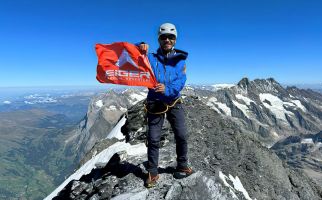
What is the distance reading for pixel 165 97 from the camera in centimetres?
1334

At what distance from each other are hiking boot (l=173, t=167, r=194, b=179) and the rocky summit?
203mm

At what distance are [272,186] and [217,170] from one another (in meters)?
4.70

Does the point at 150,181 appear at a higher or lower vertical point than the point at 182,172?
lower

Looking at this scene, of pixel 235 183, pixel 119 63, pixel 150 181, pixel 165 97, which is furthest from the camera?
pixel 235 183

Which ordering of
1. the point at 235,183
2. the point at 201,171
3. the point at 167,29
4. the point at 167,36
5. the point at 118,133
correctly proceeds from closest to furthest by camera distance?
the point at 167,29
the point at 167,36
the point at 201,171
the point at 235,183
the point at 118,133

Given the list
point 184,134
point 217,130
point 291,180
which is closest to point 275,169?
point 291,180

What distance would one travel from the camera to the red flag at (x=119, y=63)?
14555 mm

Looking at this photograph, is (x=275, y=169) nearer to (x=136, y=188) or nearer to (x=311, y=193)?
(x=311, y=193)

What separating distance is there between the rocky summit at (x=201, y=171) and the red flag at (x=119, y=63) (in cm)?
422

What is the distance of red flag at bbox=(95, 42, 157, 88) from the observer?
47.8ft

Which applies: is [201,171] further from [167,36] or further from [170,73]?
[167,36]

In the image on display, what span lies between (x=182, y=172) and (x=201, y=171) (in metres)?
1.23

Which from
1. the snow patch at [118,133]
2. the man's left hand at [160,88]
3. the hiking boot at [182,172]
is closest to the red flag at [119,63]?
the man's left hand at [160,88]

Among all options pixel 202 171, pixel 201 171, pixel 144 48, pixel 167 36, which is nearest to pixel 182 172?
pixel 201 171
